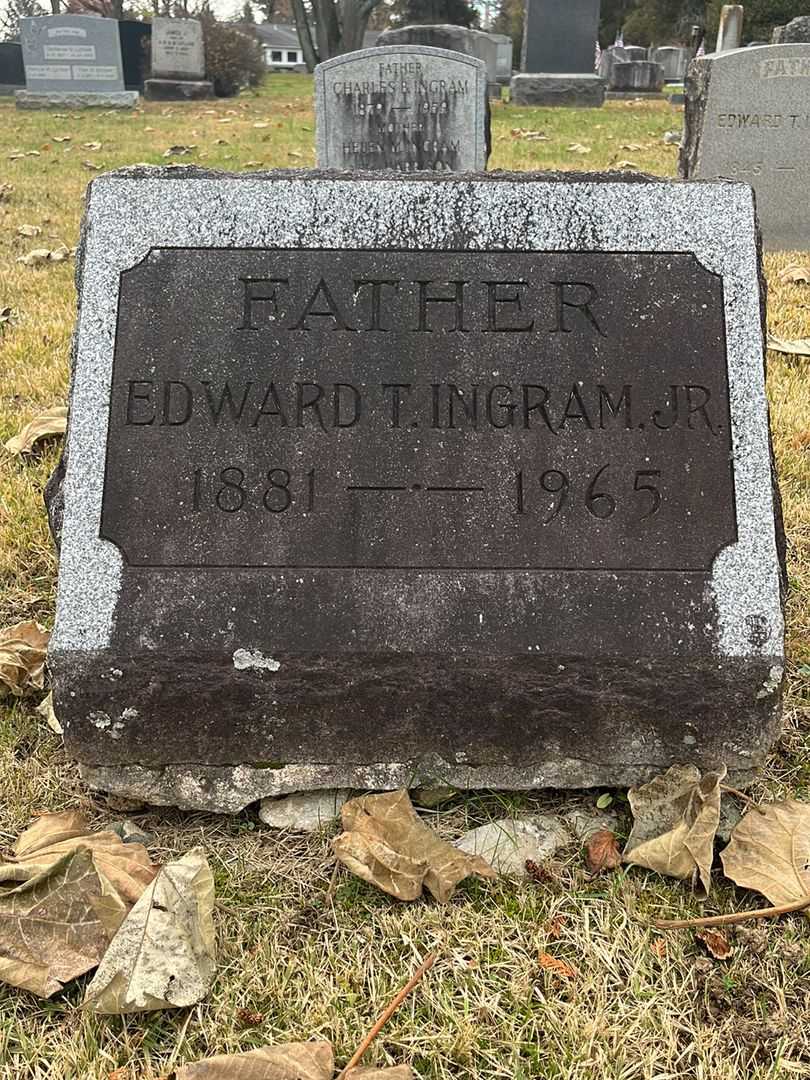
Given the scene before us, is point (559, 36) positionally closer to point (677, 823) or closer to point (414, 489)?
point (414, 489)

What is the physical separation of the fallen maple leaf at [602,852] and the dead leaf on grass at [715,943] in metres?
0.21

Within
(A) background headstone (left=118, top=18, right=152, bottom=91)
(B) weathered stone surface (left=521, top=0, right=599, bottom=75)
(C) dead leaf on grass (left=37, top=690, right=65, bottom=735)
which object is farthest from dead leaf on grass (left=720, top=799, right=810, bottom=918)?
(A) background headstone (left=118, top=18, right=152, bottom=91)

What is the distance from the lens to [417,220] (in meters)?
2.12

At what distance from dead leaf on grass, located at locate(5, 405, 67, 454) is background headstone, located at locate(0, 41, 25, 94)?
2178cm

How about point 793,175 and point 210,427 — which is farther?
point 793,175

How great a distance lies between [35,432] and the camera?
12.3ft

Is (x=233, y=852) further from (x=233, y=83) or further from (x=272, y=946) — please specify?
(x=233, y=83)

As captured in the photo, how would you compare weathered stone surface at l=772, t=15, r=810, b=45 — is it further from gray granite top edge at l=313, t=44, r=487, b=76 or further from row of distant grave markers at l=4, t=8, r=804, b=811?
row of distant grave markers at l=4, t=8, r=804, b=811

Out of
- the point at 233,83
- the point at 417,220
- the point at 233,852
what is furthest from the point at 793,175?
the point at 233,83

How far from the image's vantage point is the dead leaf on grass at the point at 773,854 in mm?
1814

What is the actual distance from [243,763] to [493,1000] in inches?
28.2

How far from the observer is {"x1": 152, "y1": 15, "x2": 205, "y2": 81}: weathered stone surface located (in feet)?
65.5

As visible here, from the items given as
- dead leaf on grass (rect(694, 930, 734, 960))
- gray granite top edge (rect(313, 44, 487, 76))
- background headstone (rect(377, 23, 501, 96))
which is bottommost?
dead leaf on grass (rect(694, 930, 734, 960))

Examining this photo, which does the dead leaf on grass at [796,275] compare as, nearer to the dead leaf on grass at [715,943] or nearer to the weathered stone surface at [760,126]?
the weathered stone surface at [760,126]
